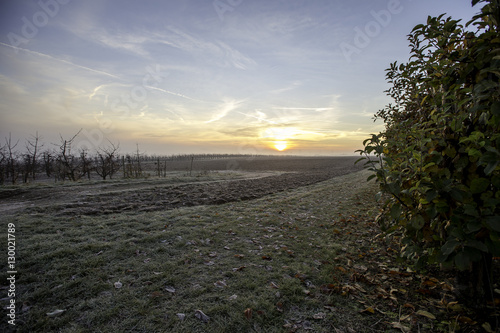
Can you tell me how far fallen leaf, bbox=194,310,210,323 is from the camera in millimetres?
2704

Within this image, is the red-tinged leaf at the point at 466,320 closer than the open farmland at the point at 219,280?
Yes

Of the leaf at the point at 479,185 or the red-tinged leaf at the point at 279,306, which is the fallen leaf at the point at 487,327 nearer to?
the leaf at the point at 479,185

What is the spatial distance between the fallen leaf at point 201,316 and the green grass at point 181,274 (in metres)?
0.05

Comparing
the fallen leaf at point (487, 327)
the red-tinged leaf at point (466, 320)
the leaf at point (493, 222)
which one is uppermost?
the leaf at point (493, 222)

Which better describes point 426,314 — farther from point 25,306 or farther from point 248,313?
point 25,306

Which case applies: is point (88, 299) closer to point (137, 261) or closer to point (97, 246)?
point (137, 261)

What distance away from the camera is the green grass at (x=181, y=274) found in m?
2.70

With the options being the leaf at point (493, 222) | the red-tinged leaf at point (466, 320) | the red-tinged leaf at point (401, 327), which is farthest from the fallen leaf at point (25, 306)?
the red-tinged leaf at point (466, 320)

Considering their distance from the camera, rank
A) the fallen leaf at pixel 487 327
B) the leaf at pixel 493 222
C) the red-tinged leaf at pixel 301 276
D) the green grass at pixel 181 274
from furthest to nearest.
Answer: the red-tinged leaf at pixel 301 276, the green grass at pixel 181 274, the fallen leaf at pixel 487 327, the leaf at pixel 493 222

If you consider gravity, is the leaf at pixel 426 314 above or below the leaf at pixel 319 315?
above

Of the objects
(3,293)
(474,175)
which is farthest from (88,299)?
(474,175)

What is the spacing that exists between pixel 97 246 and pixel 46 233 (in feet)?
7.20

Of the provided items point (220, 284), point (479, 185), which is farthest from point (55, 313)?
point (479, 185)

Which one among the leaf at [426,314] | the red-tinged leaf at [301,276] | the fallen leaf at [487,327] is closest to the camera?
the fallen leaf at [487,327]
